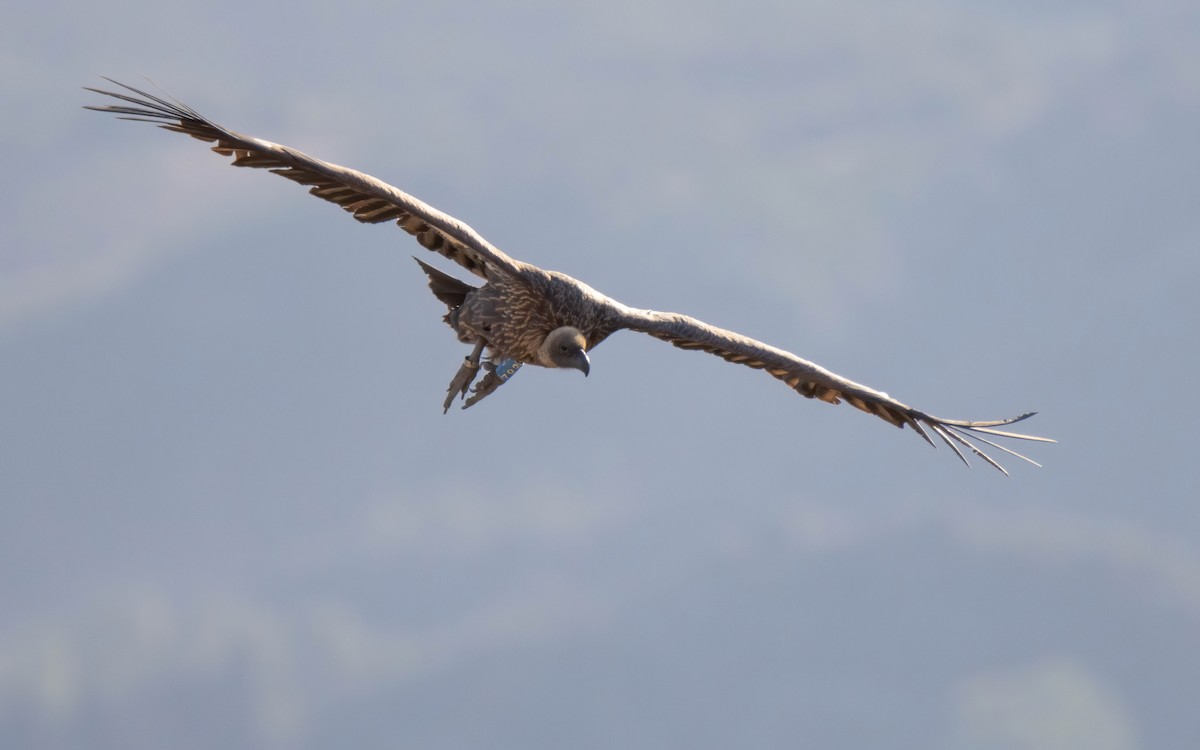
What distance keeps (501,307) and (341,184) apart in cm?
214

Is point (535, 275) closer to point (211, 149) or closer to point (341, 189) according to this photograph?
point (341, 189)

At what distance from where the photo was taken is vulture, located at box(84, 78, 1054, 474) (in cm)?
1584

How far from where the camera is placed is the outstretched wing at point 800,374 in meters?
18.2

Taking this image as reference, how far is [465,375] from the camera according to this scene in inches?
703

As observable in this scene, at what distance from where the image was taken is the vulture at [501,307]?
15844mm

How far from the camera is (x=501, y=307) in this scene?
1744cm

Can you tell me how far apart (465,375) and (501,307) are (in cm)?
88

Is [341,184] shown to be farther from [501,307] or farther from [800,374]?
[800,374]

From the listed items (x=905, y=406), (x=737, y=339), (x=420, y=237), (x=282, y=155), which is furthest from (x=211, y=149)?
(x=905, y=406)

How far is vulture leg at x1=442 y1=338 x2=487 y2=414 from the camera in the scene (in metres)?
17.8

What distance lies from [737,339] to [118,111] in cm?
697

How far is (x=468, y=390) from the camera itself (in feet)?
58.9

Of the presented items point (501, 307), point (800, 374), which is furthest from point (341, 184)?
point (800, 374)

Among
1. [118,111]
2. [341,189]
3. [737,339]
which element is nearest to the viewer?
[118,111]
